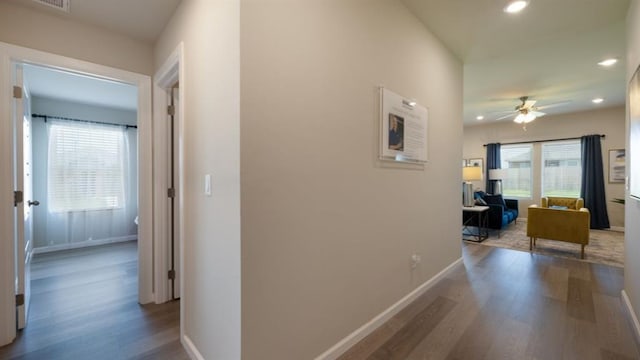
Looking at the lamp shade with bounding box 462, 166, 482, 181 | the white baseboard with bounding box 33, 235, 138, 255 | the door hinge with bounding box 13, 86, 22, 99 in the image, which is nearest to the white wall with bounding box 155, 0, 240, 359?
the door hinge with bounding box 13, 86, 22, 99

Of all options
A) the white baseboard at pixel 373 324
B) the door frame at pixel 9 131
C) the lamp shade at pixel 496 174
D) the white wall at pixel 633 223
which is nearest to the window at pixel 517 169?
the lamp shade at pixel 496 174

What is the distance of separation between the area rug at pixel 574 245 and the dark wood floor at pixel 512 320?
654 millimetres

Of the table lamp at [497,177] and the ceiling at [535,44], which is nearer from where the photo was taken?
the ceiling at [535,44]

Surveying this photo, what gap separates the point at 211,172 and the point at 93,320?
1.93 meters

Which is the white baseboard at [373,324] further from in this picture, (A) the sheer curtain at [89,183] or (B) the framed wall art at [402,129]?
(A) the sheer curtain at [89,183]

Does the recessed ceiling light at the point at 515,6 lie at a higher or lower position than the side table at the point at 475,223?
higher

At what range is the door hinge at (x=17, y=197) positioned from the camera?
6.51 feet

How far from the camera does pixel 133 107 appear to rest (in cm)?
484

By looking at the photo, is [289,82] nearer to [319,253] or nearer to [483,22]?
[319,253]

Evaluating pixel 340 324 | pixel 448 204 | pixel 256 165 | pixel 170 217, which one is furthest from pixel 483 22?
pixel 170 217

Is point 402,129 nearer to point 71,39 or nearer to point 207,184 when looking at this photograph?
point 207,184

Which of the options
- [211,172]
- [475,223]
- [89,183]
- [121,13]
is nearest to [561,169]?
[475,223]

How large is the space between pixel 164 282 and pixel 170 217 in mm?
632

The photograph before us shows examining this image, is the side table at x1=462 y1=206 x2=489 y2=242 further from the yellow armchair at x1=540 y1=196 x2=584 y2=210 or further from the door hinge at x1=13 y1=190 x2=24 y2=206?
the door hinge at x1=13 y1=190 x2=24 y2=206
